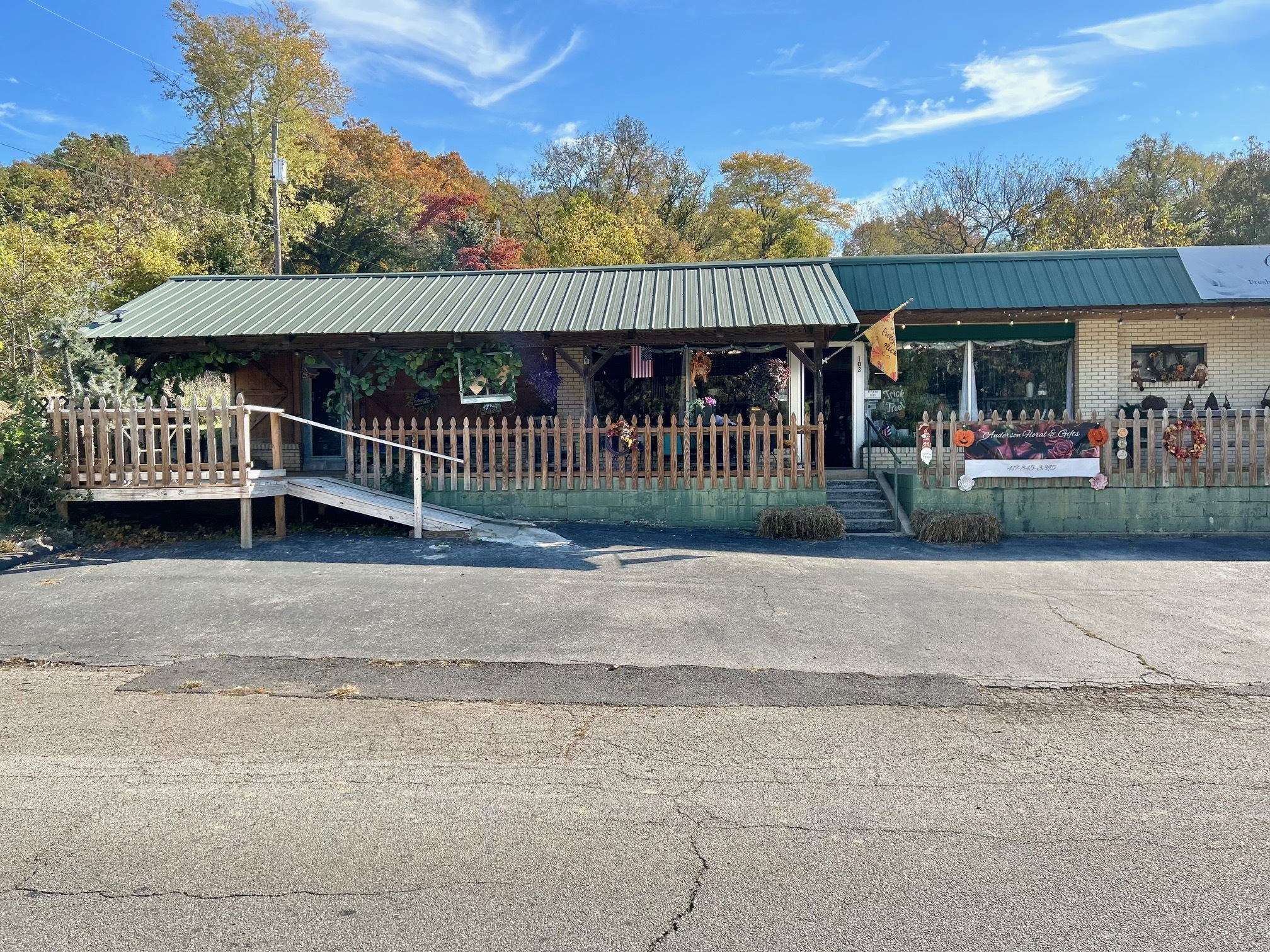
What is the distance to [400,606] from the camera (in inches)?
303

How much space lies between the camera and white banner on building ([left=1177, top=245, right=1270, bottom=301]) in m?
14.8

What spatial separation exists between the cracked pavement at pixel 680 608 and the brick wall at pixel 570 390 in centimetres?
554

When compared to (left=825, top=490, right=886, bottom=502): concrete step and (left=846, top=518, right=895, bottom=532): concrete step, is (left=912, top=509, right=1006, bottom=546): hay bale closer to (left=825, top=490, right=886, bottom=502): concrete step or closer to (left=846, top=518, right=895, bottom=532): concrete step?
(left=846, top=518, right=895, bottom=532): concrete step

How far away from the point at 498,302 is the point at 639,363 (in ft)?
9.46

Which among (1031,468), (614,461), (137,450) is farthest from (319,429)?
(1031,468)

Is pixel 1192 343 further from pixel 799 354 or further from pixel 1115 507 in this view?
pixel 799 354

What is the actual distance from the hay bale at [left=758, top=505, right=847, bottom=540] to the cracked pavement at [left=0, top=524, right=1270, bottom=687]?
776mm

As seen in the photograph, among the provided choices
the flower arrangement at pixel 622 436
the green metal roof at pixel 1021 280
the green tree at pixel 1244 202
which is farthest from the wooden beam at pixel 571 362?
the green tree at pixel 1244 202

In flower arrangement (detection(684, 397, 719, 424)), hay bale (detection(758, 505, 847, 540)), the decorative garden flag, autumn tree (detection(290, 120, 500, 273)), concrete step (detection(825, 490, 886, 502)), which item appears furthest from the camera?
autumn tree (detection(290, 120, 500, 273))

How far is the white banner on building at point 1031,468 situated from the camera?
12188 mm

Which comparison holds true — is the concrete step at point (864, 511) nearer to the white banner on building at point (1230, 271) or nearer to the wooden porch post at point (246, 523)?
the white banner on building at point (1230, 271)

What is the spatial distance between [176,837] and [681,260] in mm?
34818

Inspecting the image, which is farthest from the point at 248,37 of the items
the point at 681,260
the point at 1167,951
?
the point at 1167,951

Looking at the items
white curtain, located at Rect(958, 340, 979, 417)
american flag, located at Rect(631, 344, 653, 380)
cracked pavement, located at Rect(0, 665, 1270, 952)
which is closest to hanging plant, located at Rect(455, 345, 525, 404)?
american flag, located at Rect(631, 344, 653, 380)
